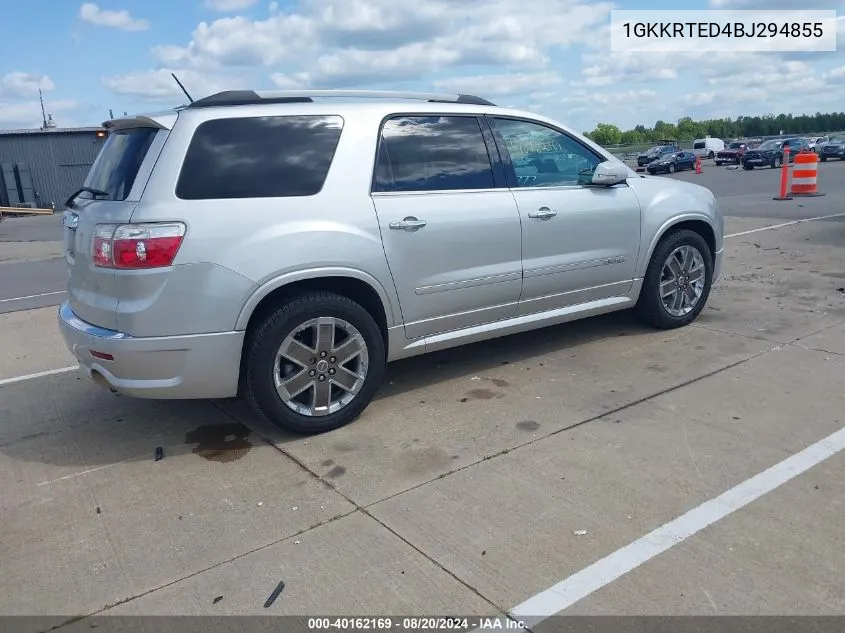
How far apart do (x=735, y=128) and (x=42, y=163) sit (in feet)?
243

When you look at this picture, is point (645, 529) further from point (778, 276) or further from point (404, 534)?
point (778, 276)

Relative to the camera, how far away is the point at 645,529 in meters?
3.20

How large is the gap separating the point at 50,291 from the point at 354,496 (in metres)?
8.10

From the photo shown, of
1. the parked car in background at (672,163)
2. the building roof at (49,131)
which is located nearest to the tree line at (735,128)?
the parked car in background at (672,163)

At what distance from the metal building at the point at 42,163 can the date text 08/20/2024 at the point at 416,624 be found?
29.6m

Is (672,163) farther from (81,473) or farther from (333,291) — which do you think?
(81,473)

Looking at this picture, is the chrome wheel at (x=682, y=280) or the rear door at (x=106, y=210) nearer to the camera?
the rear door at (x=106, y=210)

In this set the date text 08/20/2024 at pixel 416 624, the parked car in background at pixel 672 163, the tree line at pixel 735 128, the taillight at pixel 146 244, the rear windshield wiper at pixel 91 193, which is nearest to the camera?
the date text 08/20/2024 at pixel 416 624

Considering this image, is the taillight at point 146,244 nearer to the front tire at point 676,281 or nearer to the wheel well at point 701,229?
the front tire at point 676,281

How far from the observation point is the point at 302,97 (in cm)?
449

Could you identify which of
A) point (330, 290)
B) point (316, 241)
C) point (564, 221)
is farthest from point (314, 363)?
point (564, 221)

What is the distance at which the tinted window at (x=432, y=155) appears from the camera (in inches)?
178

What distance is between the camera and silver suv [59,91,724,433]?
3.88m

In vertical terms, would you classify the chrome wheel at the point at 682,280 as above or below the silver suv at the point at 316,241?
below
